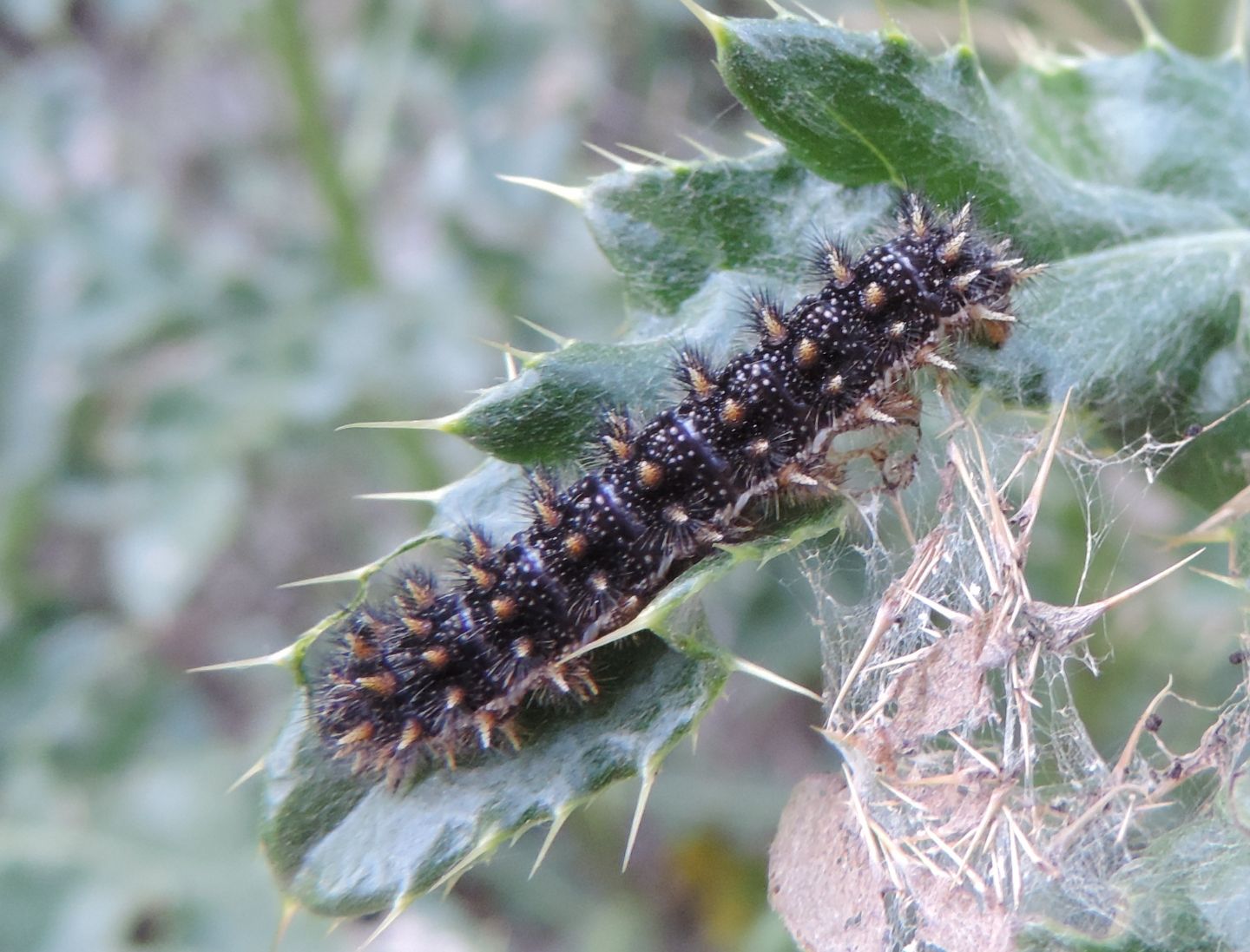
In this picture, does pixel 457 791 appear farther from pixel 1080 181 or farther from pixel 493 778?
pixel 1080 181

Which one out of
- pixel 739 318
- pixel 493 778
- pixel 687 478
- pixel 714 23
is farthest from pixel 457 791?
pixel 714 23

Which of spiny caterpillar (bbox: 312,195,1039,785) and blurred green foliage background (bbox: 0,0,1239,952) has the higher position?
spiny caterpillar (bbox: 312,195,1039,785)

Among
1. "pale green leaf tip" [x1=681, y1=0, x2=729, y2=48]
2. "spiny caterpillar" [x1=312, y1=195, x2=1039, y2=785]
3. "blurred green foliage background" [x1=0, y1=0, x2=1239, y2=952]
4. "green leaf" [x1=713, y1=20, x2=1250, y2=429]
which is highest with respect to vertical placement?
"pale green leaf tip" [x1=681, y1=0, x2=729, y2=48]

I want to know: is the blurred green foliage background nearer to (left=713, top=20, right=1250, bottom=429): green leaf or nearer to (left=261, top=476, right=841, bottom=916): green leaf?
(left=713, top=20, right=1250, bottom=429): green leaf

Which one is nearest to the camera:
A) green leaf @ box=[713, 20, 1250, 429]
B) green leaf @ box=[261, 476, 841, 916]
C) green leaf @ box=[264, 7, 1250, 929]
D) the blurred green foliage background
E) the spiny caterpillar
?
green leaf @ box=[261, 476, 841, 916]

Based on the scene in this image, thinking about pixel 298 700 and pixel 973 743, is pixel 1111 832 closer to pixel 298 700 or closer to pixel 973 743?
pixel 973 743

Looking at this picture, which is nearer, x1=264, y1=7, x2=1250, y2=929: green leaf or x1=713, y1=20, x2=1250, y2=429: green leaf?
x1=264, y1=7, x2=1250, y2=929: green leaf

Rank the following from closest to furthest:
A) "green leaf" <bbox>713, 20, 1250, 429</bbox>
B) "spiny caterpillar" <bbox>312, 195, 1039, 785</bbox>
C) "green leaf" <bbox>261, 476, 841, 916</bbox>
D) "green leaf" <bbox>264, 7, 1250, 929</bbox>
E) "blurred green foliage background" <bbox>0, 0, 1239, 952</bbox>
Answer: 1. "green leaf" <bbox>261, 476, 841, 916</bbox>
2. "green leaf" <bbox>264, 7, 1250, 929</bbox>
3. "green leaf" <bbox>713, 20, 1250, 429</bbox>
4. "spiny caterpillar" <bbox>312, 195, 1039, 785</bbox>
5. "blurred green foliage background" <bbox>0, 0, 1239, 952</bbox>

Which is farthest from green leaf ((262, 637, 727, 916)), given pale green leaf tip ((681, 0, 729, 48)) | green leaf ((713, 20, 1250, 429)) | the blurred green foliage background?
the blurred green foliage background

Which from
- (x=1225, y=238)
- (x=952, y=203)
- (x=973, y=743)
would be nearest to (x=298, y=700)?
(x=973, y=743)
